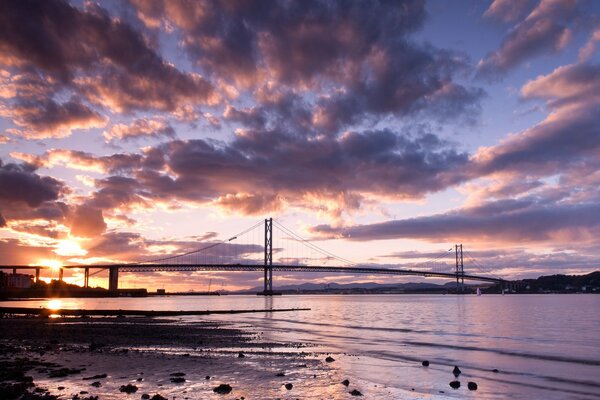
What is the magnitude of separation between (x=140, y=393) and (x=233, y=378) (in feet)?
11.6

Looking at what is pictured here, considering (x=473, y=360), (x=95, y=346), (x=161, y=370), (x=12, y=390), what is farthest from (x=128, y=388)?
(x=473, y=360)

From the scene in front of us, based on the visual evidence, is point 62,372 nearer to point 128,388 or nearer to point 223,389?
point 128,388

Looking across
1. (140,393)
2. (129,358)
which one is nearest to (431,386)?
(140,393)

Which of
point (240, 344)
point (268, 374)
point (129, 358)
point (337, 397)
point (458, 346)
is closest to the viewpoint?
point (337, 397)

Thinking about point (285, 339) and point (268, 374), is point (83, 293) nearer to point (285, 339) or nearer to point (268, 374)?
point (285, 339)

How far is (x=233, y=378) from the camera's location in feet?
51.7

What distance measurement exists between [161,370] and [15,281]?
165642mm

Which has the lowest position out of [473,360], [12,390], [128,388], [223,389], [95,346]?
[473,360]

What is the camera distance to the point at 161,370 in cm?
1695

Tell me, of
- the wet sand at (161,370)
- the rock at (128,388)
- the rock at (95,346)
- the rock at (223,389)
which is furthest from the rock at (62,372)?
the rock at (95,346)

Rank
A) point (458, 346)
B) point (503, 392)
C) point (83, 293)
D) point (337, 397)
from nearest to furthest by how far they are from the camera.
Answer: point (337, 397) → point (503, 392) → point (458, 346) → point (83, 293)

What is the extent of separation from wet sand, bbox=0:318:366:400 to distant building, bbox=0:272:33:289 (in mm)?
141924

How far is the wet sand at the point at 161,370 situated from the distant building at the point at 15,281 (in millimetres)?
141924

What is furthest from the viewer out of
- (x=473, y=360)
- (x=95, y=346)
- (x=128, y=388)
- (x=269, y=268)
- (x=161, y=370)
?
(x=269, y=268)
